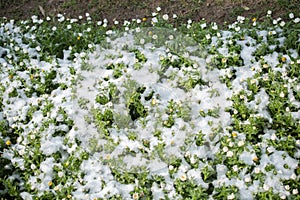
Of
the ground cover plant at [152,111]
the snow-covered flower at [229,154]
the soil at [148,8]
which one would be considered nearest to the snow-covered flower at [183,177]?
the ground cover plant at [152,111]

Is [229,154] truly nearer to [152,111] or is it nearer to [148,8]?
[152,111]

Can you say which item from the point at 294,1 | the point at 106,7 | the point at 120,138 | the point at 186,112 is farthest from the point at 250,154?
the point at 106,7

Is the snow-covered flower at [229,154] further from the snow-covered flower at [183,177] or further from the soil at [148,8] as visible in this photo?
the soil at [148,8]

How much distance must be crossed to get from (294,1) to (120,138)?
255 cm

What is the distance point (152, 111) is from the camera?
164 inches

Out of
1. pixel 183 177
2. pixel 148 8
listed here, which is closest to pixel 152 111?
pixel 183 177

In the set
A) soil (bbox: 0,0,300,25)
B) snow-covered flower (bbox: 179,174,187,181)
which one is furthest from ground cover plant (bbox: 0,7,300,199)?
soil (bbox: 0,0,300,25)

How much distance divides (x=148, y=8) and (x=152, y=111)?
1.77 m

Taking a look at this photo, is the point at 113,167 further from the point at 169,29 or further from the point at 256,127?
the point at 169,29

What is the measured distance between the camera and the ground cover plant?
12.0ft

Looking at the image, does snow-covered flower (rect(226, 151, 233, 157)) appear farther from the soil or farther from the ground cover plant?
the soil

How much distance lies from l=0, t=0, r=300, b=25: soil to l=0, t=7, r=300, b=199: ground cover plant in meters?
0.16

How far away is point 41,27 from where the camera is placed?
5375 mm

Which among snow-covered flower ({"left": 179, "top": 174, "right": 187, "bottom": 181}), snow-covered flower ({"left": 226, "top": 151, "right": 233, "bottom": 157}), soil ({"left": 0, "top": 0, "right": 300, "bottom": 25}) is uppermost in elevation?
soil ({"left": 0, "top": 0, "right": 300, "bottom": 25})
